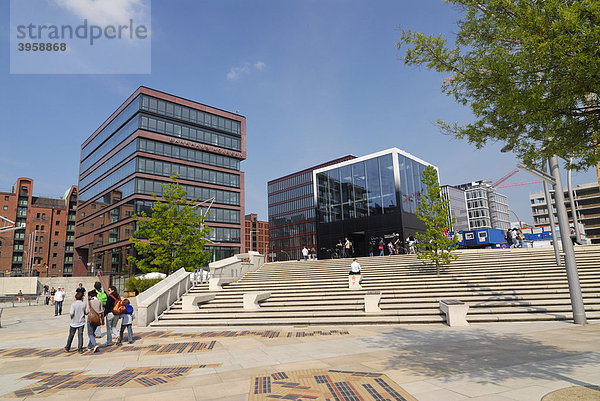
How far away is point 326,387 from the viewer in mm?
5891

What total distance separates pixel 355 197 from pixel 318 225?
20.6ft

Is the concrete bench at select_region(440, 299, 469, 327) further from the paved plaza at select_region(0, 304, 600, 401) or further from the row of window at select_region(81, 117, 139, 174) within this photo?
the row of window at select_region(81, 117, 139, 174)

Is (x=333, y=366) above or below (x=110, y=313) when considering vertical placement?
below

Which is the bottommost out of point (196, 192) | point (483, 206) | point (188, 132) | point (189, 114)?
point (196, 192)

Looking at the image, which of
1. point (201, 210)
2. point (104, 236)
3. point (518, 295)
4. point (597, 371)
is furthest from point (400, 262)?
point (104, 236)

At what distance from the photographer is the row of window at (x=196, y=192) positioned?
51.9 m

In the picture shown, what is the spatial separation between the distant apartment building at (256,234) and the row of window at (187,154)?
8419 centimetres

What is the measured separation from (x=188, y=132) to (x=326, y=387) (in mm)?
57858

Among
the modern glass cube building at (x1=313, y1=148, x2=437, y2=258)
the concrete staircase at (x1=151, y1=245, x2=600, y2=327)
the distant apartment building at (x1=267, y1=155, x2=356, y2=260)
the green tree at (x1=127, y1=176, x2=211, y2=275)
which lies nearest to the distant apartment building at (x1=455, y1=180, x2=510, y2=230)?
the distant apartment building at (x1=267, y1=155, x2=356, y2=260)

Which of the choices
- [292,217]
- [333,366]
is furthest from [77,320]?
[292,217]

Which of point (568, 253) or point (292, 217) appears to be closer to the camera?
point (568, 253)

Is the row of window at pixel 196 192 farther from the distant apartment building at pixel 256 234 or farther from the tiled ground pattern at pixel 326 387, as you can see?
the distant apartment building at pixel 256 234

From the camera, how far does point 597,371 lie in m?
5.96

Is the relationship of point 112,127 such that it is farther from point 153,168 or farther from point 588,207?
point 588,207
